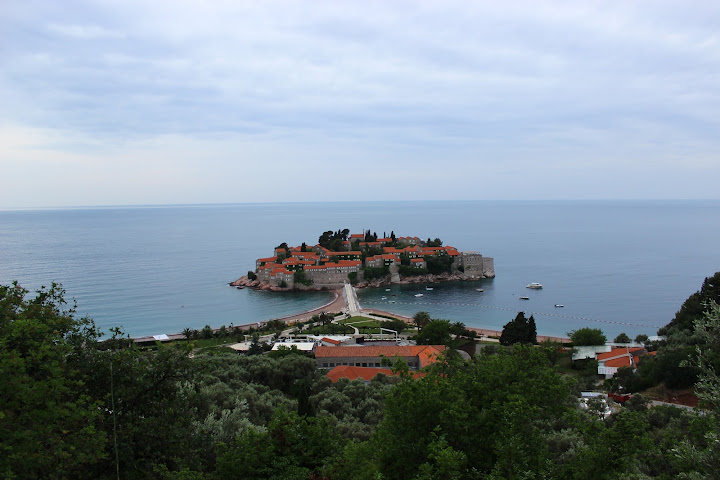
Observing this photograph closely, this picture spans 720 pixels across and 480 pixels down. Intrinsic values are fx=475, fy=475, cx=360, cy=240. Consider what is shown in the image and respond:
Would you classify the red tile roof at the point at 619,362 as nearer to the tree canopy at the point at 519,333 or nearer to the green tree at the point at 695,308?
the green tree at the point at 695,308

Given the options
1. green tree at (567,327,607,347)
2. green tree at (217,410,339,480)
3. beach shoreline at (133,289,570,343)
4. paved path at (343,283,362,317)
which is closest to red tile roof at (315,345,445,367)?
green tree at (567,327,607,347)

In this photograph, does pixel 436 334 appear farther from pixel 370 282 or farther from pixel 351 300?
pixel 370 282

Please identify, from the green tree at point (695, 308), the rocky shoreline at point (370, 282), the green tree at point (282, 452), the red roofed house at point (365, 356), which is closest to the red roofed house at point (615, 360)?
the green tree at point (695, 308)

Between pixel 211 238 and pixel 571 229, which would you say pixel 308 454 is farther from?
pixel 571 229

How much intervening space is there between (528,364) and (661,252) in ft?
301

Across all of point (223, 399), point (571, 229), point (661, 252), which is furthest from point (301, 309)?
point (571, 229)

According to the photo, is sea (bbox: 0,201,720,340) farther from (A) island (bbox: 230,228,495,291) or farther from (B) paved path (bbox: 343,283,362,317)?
(A) island (bbox: 230,228,495,291)

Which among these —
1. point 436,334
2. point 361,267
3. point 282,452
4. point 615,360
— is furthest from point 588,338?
point 361,267

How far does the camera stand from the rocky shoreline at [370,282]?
61.2 meters

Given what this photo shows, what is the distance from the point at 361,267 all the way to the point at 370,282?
270 cm

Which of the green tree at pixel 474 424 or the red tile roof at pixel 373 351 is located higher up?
the green tree at pixel 474 424

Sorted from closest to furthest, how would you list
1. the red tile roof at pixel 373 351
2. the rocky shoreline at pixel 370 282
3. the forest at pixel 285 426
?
the forest at pixel 285 426 → the red tile roof at pixel 373 351 → the rocky shoreline at pixel 370 282

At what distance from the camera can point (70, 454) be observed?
5.82m

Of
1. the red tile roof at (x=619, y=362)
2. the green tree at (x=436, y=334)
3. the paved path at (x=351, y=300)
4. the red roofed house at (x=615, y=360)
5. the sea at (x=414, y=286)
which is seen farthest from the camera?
the paved path at (x=351, y=300)
